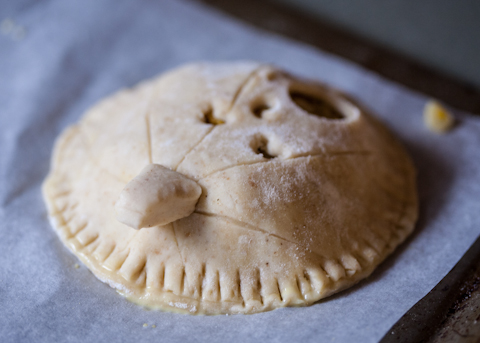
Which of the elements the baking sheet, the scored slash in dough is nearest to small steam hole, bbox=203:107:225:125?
the scored slash in dough

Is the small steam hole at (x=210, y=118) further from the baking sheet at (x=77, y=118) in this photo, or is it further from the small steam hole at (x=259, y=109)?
the baking sheet at (x=77, y=118)

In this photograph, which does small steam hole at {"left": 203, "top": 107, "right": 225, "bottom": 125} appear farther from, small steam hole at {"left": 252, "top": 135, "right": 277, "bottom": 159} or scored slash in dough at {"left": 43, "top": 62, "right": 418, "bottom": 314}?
small steam hole at {"left": 252, "top": 135, "right": 277, "bottom": 159}

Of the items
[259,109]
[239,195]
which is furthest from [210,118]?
[239,195]

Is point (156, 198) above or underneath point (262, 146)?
underneath

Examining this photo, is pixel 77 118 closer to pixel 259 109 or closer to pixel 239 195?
pixel 259 109

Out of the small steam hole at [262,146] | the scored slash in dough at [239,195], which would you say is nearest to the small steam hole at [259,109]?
the scored slash in dough at [239,195]

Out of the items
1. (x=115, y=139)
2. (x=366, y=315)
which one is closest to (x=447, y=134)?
(x=366, y=315)
